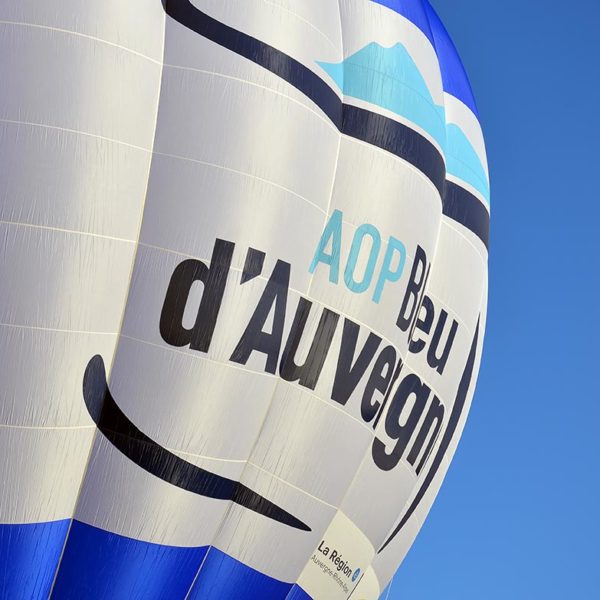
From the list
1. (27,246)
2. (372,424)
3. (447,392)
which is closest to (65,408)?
(27,246)

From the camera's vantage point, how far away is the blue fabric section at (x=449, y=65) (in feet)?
27.6

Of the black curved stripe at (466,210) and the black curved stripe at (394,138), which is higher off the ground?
the black curved stripe at (394,138)

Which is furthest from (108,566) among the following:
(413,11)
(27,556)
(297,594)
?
(413,11)

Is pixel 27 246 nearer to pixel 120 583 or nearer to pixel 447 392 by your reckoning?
pixel 120 583

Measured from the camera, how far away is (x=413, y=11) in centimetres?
795

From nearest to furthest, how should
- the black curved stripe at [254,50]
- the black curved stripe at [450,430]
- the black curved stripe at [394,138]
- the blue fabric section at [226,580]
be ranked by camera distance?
the black curved stripe at [254,50], the blue fabric section at [226,580], the black curved stripe at [394,138], the black curved stripe at [450,430]

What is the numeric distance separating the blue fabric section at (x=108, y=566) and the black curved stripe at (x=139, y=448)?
1.15 feet

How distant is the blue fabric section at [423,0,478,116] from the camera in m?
8.41

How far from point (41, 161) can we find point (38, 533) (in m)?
1.77

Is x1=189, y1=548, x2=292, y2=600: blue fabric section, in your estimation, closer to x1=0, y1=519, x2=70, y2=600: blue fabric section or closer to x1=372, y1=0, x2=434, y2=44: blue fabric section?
x1=0, y1=519, x2=70, y2=600: blue fabric section

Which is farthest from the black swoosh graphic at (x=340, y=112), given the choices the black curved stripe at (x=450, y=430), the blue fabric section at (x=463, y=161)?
the black curved stripe at (x=450, y=430)

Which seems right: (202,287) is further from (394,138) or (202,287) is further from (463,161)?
(463,161)

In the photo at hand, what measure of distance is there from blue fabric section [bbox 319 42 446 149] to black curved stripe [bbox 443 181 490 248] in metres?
0.41

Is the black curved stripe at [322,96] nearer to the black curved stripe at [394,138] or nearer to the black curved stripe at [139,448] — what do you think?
the black curved stripe at [394,138]
